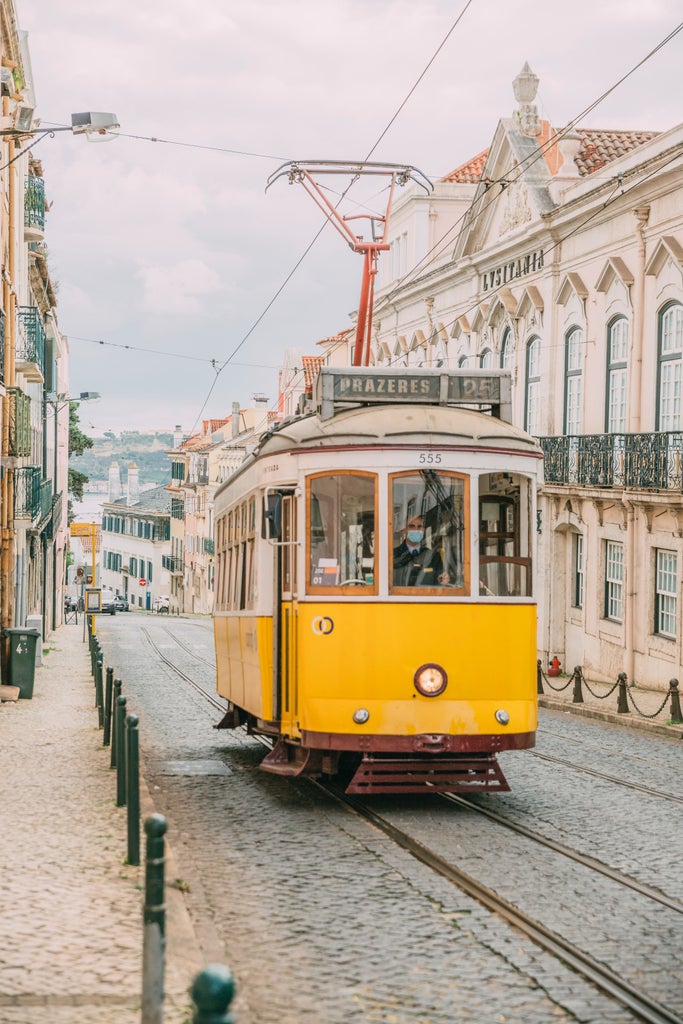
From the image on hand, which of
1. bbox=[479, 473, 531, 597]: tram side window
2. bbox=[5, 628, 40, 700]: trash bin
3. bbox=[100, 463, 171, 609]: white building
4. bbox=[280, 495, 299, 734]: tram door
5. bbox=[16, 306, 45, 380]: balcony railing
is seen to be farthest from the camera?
bbox=[100, 463, 171, 609]: white building

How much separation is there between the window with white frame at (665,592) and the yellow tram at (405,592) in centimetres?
1476

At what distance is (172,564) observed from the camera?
327ft

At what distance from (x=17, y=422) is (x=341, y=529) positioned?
18.6 metres

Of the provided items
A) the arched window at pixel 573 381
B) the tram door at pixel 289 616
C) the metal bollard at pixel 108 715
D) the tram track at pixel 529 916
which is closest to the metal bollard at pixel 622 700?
the tram track at pixel 529 916

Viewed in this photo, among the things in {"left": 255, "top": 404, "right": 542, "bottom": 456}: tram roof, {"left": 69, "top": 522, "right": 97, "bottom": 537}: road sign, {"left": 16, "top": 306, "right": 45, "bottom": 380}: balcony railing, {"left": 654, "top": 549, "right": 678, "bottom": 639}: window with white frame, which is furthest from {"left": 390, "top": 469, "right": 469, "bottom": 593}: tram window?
{"left": 69, "top": 522, "right": 97, "bottom": 537}: road sign

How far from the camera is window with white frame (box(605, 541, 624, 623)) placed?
28.8 metres

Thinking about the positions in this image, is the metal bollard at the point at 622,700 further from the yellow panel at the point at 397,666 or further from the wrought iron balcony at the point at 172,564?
the wrought iron balcony at the point at 172,564

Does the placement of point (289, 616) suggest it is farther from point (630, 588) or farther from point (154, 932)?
point (630, 588)

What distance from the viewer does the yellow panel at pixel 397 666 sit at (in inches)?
447

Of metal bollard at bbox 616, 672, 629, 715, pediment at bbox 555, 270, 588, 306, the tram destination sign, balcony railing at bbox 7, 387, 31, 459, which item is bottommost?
metal bollard at bbox 616, 672, 629, 715

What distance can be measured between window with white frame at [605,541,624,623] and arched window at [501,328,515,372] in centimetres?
832

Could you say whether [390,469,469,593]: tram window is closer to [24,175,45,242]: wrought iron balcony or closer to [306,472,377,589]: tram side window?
[306,472,377,589]: tram side window

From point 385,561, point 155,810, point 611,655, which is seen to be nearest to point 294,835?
point 155,810

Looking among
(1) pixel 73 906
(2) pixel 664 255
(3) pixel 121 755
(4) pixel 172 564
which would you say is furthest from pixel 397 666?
(4) pixel 172 564
